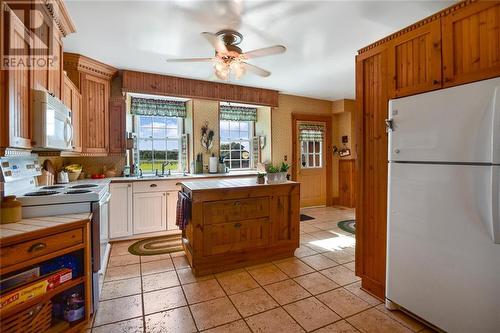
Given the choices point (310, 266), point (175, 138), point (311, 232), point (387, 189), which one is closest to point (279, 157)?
point (311, 232)

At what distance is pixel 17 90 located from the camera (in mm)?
1639

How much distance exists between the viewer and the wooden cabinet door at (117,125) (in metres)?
3.78

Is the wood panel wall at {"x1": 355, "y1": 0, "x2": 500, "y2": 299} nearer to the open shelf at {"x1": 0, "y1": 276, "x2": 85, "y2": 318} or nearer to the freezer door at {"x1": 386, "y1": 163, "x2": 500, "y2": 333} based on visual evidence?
the freezer door at {"x1": 386, "y1": 163, "x2": 500, "y2": 333}

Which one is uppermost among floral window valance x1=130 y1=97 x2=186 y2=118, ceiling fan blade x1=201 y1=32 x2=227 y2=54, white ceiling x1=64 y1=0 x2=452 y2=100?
white ceiling x1=64 y1=0 x2=452 y2=100

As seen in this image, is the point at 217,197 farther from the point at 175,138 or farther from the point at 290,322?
the point at 175,138

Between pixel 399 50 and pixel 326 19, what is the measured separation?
856mm

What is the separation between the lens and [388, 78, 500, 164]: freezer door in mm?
1407

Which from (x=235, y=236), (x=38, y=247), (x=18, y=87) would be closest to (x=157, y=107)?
(x=18, y=87)

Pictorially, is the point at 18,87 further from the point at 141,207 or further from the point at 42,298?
the point at 141,207

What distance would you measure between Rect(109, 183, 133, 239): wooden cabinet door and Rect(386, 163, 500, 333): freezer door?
11.1 feet

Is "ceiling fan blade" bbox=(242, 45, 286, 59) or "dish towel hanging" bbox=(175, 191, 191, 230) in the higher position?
"ceiling fan blade" bbox=(242, 45, 286, 59)

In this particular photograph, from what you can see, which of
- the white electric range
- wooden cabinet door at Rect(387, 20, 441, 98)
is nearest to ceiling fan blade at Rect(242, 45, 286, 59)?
wooden cabinet door at Rect(387, 20, 441, 98)

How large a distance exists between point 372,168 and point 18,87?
283 cm

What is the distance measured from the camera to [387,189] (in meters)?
2.07
